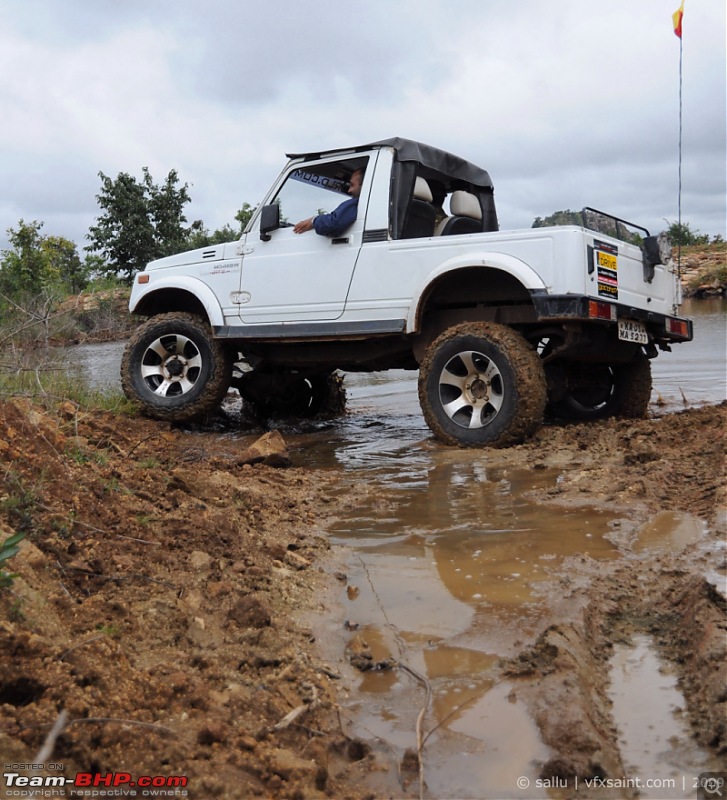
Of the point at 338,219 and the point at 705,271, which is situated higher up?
the point at 705,271

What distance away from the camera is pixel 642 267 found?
638cm

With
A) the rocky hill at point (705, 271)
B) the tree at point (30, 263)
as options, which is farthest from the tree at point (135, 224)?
the rocky hill at point (705, 271)

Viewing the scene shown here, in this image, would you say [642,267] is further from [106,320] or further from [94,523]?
[106,320]

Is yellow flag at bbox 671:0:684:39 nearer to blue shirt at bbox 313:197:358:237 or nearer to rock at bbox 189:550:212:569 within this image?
blue shirt at bbox 313:197:358:237

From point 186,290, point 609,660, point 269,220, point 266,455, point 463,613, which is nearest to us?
point 609,660

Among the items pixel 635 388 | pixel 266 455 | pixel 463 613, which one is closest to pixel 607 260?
pixel 635 388

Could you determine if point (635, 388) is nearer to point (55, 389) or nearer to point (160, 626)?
point (55, 389)

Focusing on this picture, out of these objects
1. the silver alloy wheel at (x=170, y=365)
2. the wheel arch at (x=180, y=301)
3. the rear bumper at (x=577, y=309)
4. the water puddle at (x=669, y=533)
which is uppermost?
the wheel arch at (x=180, y=301)

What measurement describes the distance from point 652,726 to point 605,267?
14.0 feet

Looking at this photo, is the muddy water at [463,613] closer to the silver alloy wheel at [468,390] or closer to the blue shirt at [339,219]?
the silver alloy wheel at [468,390]

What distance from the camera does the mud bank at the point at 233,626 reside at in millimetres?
1909

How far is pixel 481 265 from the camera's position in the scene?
591 cm
